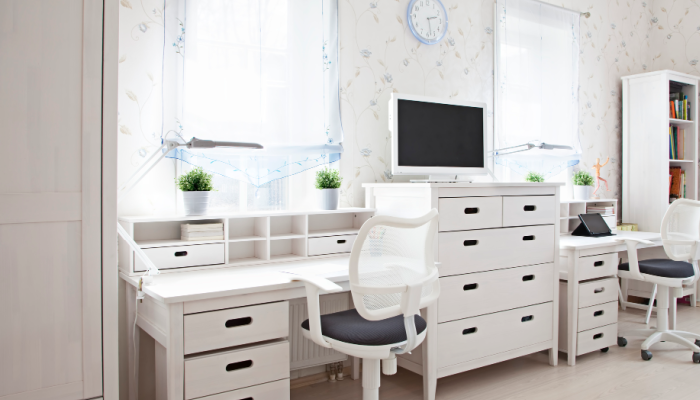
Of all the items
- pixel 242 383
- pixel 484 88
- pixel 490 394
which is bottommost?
pixel 490 394

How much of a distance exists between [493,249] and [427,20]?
A: 4.85 ft

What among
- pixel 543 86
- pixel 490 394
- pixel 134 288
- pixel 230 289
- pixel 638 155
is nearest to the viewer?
pixel 230 289

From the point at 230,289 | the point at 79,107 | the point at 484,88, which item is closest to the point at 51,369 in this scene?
the point at 230,289

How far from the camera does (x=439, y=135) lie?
2.75m

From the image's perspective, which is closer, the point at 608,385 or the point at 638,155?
the point at 608,385

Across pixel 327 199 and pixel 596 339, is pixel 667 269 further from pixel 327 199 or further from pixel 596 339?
pixel 327 199

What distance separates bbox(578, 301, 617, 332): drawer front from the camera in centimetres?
284

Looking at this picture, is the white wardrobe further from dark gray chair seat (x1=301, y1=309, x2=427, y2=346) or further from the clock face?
→ the clock face

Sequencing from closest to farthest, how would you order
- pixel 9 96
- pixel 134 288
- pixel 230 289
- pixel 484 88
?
pixel 9 96
pixel 230 289
pixel 134 288
pixel 484 88

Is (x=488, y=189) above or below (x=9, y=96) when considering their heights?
below

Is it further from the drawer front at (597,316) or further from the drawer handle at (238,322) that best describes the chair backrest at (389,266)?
the drawer front at (597,316)

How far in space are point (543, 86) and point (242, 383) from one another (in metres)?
2.97

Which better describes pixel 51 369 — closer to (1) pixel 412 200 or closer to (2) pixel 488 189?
(1) pixel 412 200

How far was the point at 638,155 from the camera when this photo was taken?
409 cm
